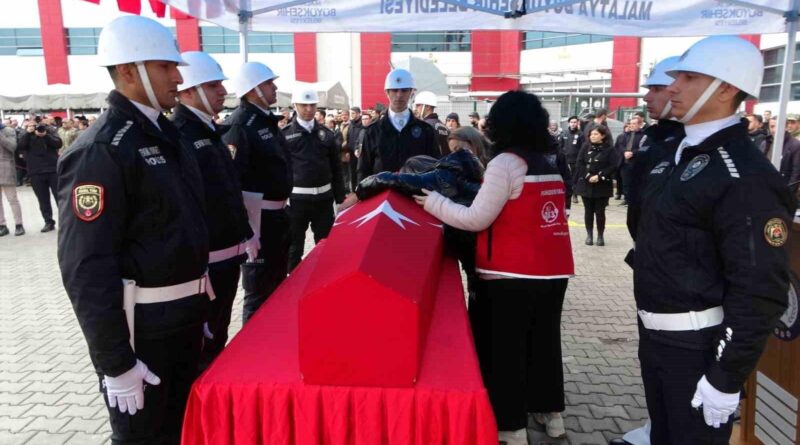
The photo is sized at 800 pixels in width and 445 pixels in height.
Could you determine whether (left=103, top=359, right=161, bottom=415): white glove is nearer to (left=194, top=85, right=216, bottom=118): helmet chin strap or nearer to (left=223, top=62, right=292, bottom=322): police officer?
(left=194, top=85, right=216, bottom=118): helmet chin strap

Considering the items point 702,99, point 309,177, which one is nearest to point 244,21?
point 309,177

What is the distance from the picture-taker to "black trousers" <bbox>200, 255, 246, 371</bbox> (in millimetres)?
2999

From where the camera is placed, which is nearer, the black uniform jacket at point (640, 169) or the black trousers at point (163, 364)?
the black trousers at point (163, 364)

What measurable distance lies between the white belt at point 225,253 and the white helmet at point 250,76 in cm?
131

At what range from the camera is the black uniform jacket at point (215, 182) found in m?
2.88

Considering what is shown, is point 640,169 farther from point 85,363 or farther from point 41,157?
point 41,157

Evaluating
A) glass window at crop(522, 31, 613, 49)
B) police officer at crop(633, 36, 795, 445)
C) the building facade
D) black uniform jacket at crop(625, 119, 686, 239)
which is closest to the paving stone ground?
police officer at crop(633, 36, 795, 445)

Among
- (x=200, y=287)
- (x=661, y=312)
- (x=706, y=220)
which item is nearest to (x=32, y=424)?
(x=200, y=287)

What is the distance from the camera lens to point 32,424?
3178mm

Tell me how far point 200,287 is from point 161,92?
78 cm

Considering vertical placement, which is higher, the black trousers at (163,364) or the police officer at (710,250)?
the police officer at (710,250)

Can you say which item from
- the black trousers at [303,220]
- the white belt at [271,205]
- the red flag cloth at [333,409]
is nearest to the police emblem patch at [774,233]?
the red flag cloth at [333,409]

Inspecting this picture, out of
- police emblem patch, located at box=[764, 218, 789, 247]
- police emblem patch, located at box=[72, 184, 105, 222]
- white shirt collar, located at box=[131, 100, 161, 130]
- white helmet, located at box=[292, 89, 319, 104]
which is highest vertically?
white helmet, located at box=[292, 89, 319, 104]

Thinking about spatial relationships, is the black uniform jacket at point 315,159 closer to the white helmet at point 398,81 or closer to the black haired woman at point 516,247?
the white helmet at point 398,81
